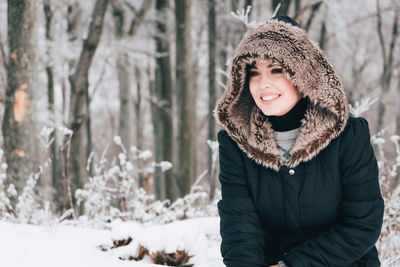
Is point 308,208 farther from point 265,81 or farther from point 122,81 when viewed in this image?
point 122,81

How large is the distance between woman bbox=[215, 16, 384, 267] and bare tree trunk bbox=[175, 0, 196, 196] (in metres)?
4.94

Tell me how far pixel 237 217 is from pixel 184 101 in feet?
17.2

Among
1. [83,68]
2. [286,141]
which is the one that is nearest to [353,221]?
[286,141]

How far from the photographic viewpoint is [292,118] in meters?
1.90

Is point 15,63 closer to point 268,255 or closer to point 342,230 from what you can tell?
point 268,255

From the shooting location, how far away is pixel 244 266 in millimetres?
1766

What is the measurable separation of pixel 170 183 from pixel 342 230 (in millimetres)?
6654

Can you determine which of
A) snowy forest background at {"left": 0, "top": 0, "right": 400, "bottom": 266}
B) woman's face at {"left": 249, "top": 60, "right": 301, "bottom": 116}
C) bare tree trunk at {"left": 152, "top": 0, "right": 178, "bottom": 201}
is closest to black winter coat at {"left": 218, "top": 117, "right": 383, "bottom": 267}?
woman's face at {"left": 249, "top": 60, "right": 301, "bottom": 116}

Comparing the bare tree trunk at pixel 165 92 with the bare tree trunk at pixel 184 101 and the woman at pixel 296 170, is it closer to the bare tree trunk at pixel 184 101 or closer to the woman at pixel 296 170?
the bare tree trunk at pixel 184 101

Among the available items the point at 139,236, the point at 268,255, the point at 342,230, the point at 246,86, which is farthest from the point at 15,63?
the point at 342,230

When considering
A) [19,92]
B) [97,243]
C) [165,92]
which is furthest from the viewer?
[165,92]

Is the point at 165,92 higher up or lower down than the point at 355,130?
higher up

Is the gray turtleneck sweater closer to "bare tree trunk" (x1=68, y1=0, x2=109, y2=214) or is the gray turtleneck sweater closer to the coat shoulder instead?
the coat shoulder

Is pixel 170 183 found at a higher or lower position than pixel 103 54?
lower
